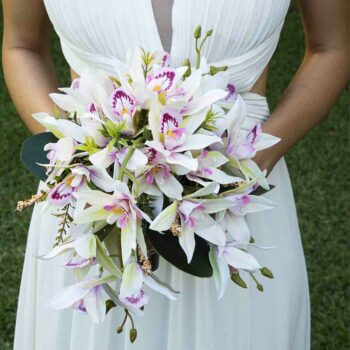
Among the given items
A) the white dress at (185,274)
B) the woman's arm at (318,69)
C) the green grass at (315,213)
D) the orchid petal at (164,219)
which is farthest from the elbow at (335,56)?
the green grass at (315,213)

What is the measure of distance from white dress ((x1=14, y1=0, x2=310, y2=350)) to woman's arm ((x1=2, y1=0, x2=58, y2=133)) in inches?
4.8

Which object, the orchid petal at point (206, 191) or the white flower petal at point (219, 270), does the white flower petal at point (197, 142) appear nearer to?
the orchid petal at point (206, 191)

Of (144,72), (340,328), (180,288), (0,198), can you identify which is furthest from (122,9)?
(0,198)

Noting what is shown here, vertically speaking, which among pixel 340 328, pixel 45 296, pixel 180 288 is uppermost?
pixel 180 288

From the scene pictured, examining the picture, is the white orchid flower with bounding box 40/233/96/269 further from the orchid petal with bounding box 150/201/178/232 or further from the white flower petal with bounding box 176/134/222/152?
the white flower petal with bounding box 176/134/222/152

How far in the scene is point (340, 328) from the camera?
416cm

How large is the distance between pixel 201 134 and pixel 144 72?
20 cm

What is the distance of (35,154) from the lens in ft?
5.98

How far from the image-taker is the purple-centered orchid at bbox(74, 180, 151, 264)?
5.08 feet

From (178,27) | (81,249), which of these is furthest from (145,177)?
(178,27)

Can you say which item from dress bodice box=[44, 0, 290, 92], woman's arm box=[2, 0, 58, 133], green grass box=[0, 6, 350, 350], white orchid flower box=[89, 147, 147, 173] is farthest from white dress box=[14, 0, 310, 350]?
green grass box=[0, 6, 350, 350]

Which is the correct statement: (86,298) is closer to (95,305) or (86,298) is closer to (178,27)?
(95,305)

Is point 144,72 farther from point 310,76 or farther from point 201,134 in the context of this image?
A: point 310,76

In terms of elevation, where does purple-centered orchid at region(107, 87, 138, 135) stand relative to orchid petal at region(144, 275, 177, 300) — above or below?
above
